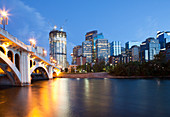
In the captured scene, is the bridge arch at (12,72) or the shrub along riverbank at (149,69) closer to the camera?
the bridge arch at (12,72)

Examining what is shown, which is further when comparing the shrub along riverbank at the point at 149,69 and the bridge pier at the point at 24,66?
the shrub along riverbank at the point at 149,69

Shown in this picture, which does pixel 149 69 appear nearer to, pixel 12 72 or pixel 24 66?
pixel 24 66

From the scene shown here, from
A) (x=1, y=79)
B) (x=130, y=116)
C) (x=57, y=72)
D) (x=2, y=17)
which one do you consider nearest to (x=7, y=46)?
(x=2, y=17)

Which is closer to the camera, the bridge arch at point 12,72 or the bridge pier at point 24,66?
the bridge arch at point 12,72

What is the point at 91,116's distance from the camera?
40.7 feet

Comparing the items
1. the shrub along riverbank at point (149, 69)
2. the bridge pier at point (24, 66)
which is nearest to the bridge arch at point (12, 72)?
the bridge pier at point (24, 66)

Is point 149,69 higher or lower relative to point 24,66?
lower

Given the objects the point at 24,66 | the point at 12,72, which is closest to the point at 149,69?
the point at 24,66

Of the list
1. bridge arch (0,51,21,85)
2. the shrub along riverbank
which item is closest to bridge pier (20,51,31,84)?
bridge arch (0,51,21,85)

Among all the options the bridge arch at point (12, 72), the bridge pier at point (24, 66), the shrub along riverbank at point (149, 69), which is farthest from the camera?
the shrub along riverbank at point (149, 69)

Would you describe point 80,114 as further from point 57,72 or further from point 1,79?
point 57,72

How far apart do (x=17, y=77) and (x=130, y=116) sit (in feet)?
89.6

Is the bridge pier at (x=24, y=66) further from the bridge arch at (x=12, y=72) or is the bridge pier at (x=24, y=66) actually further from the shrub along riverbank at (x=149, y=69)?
the shrub along riverbank at (x=149, y=69)

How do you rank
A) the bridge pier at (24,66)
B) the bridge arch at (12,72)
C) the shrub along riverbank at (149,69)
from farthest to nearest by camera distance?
the shrub along riverbank at (149,69), the bridge pier at (24,66), the bridge arch at (12,72)
